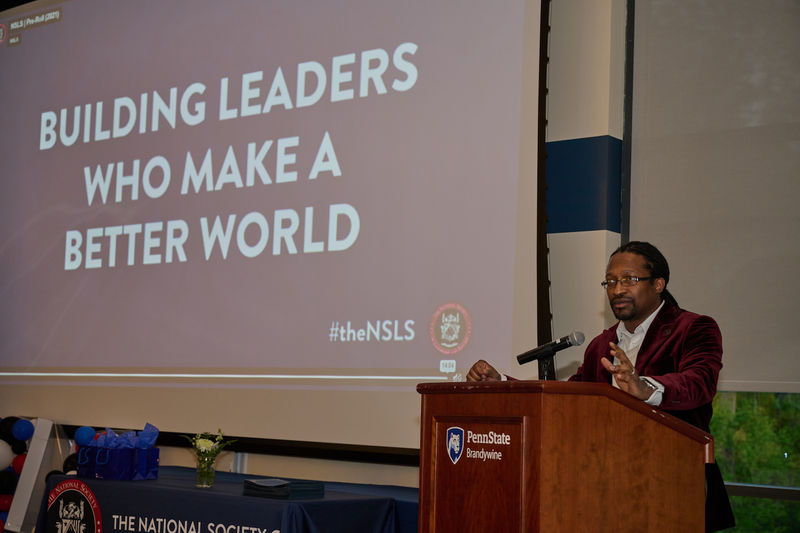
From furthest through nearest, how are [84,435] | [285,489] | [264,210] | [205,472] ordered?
[84,435] → [264,210] → [205,472] → [285,489]

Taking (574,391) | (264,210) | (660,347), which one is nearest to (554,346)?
(574,391)

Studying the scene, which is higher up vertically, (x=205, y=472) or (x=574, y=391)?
(x=574, y=391)

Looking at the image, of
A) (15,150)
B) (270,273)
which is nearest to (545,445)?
(270,273)

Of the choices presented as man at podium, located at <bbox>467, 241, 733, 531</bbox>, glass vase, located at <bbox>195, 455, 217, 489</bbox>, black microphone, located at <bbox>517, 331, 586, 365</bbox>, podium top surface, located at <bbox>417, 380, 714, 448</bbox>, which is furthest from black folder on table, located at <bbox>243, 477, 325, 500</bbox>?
black microphone, located at <bbox>517, 331, 586, 365</bbox>

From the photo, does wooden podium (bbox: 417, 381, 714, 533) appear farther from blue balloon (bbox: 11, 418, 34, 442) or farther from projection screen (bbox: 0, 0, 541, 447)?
blue balloon (bbox: 11, 418, 34, 442)

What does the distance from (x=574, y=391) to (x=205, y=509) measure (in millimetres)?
1698

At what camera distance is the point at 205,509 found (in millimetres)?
3199

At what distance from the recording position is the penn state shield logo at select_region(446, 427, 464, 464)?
7.14 feet

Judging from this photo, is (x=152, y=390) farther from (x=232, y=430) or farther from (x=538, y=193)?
(x=538, y=193)

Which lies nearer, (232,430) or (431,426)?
(431,426)

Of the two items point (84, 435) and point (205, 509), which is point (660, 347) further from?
point (84, 435)

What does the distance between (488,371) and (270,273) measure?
6.31 feet

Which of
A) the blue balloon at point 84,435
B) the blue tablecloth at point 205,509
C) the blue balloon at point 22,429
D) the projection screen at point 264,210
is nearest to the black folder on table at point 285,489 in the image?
the blue tablecloth at point 205,509

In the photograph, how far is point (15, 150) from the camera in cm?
569
